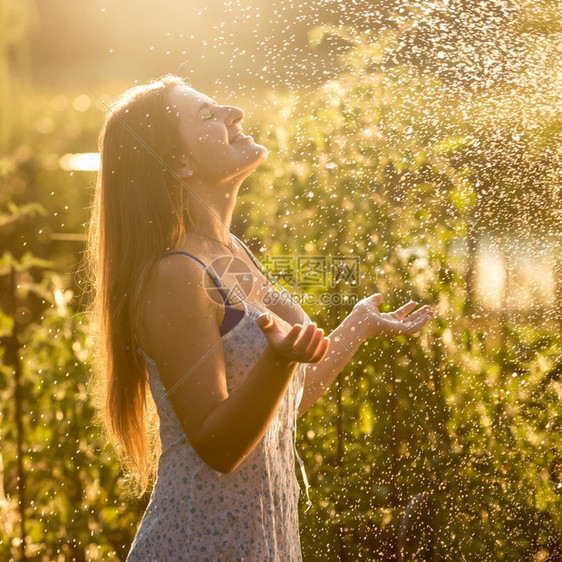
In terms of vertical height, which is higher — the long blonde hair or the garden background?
the long blonde hair

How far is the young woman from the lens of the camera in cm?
118

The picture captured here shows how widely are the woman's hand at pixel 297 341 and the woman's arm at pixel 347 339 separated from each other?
0.64 meters

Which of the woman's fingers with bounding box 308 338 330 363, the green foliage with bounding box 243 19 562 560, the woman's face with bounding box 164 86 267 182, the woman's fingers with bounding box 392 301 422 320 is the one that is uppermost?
the woman's face with bounding box 164 86 267 182

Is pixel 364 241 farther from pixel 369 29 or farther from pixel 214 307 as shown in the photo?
pixel 214 307

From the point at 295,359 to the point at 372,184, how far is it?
1.35 metres

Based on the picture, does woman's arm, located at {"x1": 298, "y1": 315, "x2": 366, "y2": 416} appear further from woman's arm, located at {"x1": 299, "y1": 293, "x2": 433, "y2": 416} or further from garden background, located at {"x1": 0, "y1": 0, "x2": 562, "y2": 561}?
garden background, located at {"x1": 0, "y1": 0, "x2": 562, "y2": 561}

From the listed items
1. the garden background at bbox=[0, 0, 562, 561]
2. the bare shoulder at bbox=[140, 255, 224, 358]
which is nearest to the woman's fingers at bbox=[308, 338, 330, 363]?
the bare shoulder at bbox=[140, 255, 224, 358]

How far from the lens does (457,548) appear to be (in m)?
2.29

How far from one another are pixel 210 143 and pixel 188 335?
0.40 m

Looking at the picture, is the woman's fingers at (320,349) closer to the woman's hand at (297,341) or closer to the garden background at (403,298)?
the woman's hand at (297,341)

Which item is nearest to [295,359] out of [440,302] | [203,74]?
[203,74]

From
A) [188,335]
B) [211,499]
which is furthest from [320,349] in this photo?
[211,499]

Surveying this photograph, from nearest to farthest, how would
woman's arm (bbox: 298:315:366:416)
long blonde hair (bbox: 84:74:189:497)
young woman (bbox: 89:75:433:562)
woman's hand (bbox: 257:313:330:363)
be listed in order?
woman's hand (bbox: 257:313:330:363), young woman (bbox: 89:75:433:562), long blonde hair (bbox: 84:74:189:497), woman's arm (bbox: 298:315:366:416)

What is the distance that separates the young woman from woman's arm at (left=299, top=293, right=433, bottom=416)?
121mm
